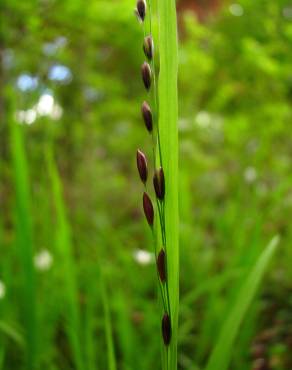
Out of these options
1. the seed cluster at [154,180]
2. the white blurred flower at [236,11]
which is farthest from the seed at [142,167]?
the white blurred flower at [236,11]

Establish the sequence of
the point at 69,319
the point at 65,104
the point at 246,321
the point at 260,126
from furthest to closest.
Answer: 1. the point at 65,104
2. the point at 260,126
3. the point at 246,321
4. the point at 69,319

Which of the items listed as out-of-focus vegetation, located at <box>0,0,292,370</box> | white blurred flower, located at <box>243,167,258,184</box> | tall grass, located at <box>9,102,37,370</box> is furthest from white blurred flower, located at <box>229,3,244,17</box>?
tall grass, located at <box>9,102,37,370</box>

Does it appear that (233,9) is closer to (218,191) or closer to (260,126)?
(260,126)

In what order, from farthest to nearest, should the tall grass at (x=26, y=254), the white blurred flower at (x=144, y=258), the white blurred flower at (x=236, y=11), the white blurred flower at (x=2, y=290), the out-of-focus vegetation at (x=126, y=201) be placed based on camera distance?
the white blurred flower at (x=236, y=11), the white blurred flower at (x=144, y=258), the white blurred flower at (x=2, y=290), the out-of-focus vegetation at (x=126, y=201), the tall grass at (x=26, y=254)

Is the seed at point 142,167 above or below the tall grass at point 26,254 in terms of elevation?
above

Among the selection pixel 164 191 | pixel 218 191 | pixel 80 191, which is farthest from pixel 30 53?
pixel 164 191

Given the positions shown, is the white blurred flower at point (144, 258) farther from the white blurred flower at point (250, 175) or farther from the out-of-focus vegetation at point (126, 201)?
the white blurred flower at point (250, 175)

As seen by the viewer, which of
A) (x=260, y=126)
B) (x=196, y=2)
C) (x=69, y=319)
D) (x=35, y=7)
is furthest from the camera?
(x=196, y=2)

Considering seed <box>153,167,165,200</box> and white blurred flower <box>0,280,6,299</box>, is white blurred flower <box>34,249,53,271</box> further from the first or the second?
seed <box>153,167,165,200</box>
